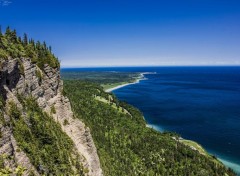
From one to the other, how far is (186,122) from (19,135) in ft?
451

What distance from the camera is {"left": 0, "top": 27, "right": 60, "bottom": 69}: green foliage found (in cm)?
3342

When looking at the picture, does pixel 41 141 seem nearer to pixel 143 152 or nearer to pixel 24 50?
pixel 24 50

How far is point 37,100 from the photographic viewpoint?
3966 centimetres

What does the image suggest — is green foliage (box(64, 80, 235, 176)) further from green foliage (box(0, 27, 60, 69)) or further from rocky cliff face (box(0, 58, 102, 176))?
green foliage (box(0, 27, 60, 69))

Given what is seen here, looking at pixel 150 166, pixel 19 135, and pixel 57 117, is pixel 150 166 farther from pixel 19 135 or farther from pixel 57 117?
pixel 19 135

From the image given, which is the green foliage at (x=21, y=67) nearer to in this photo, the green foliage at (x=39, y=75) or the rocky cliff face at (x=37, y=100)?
the rocky cliff face at (x=37, y=100)

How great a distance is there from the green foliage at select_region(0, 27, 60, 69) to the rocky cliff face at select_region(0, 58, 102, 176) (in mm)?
868

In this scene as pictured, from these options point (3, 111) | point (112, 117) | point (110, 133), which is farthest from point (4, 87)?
point (112, 117)

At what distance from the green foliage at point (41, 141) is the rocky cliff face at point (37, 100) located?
115 cm

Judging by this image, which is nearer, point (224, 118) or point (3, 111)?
point (3, 111)

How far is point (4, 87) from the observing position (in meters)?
30.6

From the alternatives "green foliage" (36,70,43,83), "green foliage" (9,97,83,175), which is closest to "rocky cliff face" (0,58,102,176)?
"green foliage" (36,70,43,83)

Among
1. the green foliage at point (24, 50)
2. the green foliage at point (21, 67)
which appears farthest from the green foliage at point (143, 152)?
the green foliage at point (21, 67)

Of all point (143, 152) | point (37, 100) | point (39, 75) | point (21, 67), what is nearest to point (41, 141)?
point (37, 100)
